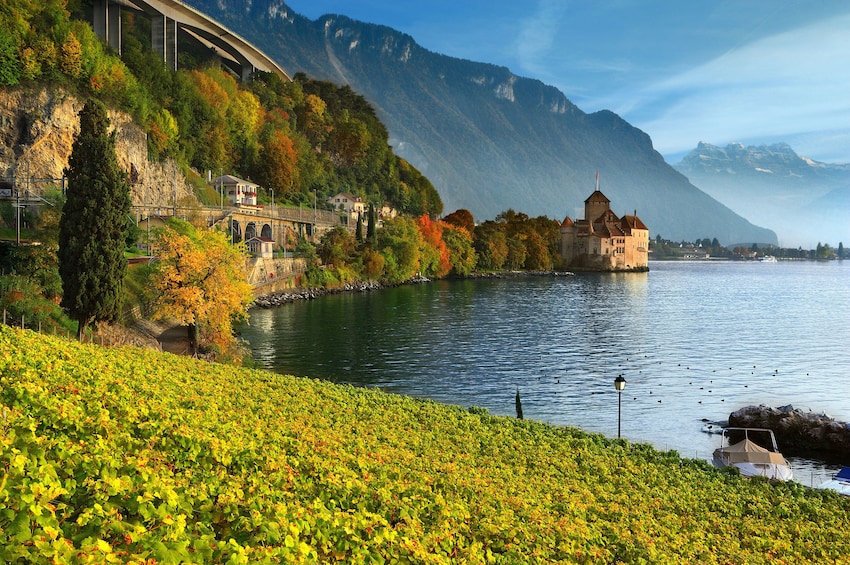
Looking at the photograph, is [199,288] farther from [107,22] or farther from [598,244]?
[598,244]

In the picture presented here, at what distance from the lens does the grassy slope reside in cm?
730

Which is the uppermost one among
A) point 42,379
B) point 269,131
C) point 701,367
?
point 269,131

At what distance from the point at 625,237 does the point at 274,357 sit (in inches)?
6544

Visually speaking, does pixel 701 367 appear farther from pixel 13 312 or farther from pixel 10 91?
pixel 10 91

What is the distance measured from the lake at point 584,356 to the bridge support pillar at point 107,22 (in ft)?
151

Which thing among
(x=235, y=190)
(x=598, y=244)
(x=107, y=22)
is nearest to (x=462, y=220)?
(x=598, y=244)

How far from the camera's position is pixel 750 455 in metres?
26.5

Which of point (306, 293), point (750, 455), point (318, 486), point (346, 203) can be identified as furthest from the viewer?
point (346, 203)

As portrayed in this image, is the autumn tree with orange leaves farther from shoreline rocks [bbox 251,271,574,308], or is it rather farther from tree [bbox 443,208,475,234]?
tree [bbox 443,208,475,234]

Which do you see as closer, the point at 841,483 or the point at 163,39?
the point at 841,483

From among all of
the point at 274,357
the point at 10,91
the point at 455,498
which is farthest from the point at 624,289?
the point at 455,498

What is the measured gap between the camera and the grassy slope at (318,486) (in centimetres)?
730

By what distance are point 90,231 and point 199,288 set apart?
447 inches

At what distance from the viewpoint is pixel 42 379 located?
509 inches
